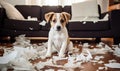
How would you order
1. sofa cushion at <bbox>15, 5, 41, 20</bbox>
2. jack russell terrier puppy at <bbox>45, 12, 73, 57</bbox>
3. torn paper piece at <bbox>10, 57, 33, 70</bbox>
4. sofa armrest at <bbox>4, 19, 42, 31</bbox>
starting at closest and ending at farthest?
torn paper piece at <bbox>10, 57, 33, 70</bbox> < jack russell terrier puppy at <bbox>45, 12, 73, 57</bbox> < sofa armrest at <bbox>4, 19, 42, 31</bbox> < sofa cushion at <bbox>15, 5, 41, 20</bbox>

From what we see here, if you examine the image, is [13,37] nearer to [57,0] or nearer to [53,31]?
[53,31]

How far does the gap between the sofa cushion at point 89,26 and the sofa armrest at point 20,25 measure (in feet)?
2.13

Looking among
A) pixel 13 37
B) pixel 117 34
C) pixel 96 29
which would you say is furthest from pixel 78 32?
pixel 13 37

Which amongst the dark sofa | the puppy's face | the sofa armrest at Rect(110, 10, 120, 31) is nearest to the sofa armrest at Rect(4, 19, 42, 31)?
the dark sofa

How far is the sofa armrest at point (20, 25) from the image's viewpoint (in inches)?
152

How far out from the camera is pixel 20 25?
388 cm

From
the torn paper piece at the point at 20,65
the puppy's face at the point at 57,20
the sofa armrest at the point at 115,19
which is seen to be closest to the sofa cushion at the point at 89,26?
the sofa armrest at the point at 115,19

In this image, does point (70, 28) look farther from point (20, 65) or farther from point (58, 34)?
point (20, 65)

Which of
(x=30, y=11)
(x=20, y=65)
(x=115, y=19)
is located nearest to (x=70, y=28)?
(x=115, y=19)

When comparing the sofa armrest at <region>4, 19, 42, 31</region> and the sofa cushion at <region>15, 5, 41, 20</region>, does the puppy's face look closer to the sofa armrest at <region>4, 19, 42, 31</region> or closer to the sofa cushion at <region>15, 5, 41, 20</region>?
the sofa armrest at <region>4, 19, 42, 31</region>

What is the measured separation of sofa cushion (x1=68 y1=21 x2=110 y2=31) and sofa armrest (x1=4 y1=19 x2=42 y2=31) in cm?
65

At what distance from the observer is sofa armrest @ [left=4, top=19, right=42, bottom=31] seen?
3.87 m

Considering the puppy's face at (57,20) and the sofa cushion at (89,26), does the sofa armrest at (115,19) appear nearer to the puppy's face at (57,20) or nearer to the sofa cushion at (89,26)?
the sofa cushion at (89,26)

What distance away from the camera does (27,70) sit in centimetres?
145
